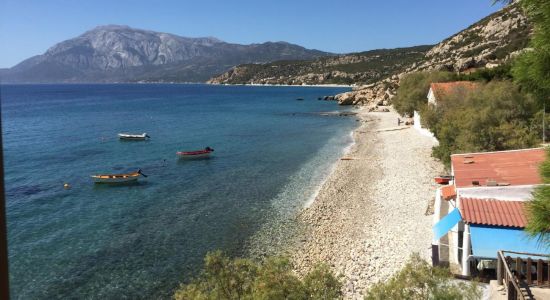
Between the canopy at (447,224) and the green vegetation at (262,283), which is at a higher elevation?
the green vegetation at (262,283)

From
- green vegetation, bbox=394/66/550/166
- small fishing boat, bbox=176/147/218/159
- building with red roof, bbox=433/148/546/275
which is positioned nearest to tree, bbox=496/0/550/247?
building with red roof, bbox=433/148/546/275

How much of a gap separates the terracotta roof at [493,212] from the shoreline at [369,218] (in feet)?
11.9

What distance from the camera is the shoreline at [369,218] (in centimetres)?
1842

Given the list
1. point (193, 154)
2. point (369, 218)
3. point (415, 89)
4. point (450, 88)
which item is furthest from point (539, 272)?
point (415, 89)

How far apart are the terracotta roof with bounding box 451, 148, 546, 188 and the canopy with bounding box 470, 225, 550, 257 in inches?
128

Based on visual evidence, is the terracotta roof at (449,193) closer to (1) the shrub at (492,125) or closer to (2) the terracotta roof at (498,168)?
(2) the terracotta roof at (498,168)

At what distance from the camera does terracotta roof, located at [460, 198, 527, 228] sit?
1409 centimetres

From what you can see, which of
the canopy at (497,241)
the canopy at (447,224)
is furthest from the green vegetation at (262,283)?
the canopy at (447,224)

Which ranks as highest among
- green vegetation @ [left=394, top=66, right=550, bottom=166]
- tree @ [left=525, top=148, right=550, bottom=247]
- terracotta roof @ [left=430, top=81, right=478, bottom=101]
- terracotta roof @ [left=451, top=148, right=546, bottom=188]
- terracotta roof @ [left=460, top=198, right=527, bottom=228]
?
terracotta roof @ [left=430, top=81, right=478, bottom=101]

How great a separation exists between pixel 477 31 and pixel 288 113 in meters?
61.2

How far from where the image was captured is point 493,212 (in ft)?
48.6

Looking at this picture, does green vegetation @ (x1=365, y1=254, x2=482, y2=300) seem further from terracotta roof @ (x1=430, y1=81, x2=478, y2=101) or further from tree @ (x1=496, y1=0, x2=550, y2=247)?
terracotta roof @ (x1=430, y1=81, x2=478, y2=101)

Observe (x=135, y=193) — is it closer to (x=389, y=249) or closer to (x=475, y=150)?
(x=389, y=249)

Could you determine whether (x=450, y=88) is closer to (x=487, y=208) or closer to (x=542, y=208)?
(x=487, y=208)
